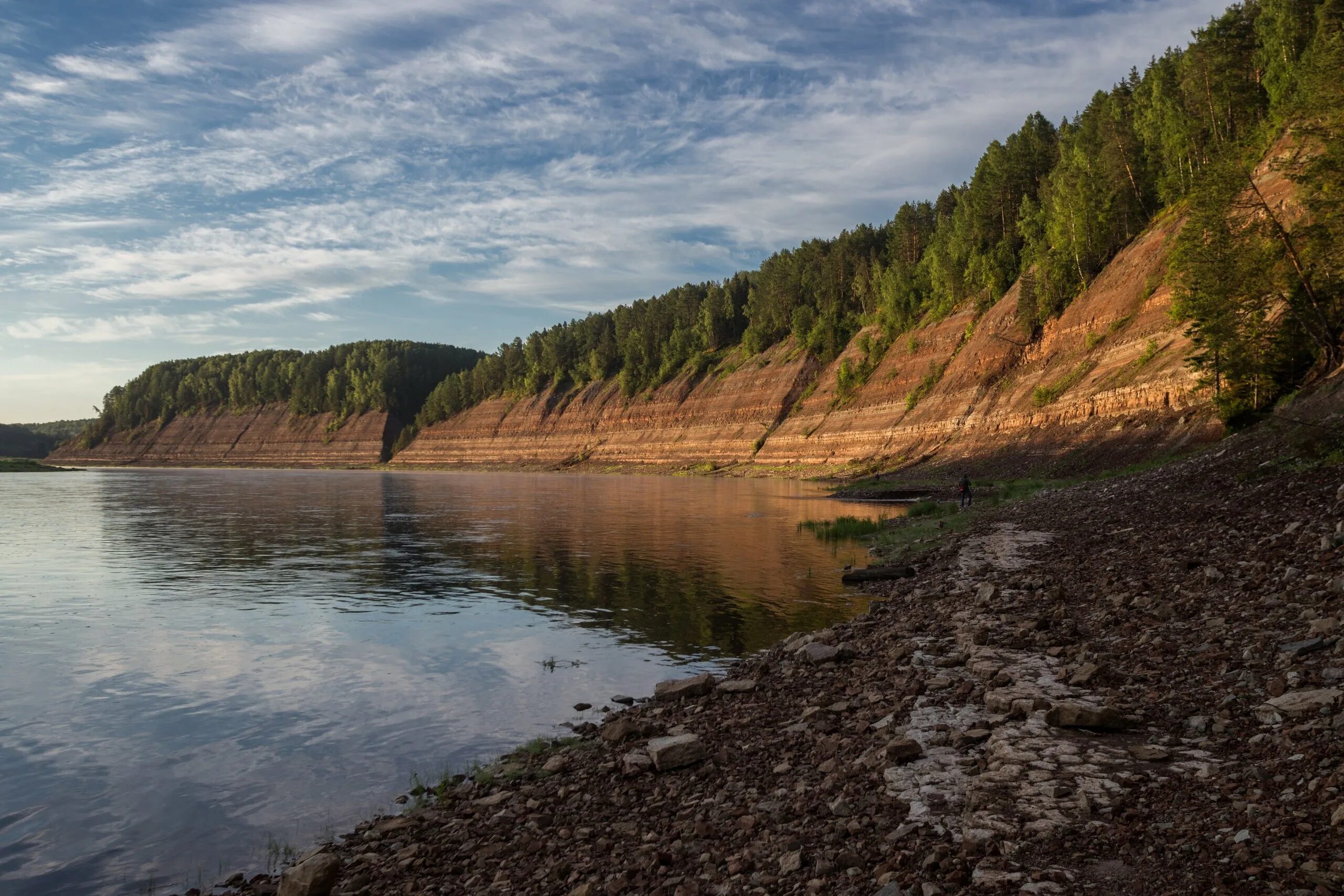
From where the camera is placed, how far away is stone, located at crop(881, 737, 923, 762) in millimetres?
8227

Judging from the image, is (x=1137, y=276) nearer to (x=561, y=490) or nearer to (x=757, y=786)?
(x=561, y=490)

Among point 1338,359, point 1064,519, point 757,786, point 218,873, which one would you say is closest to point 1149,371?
point 1338,359

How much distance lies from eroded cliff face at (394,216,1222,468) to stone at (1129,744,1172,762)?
125 ft

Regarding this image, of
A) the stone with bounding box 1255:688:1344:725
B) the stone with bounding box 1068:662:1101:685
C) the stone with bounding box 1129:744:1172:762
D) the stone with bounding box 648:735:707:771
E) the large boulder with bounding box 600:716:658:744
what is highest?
the stone with bounding box 1255:688:1344:725

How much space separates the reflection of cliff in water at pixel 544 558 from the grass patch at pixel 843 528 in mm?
1161

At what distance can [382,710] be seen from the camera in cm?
1423

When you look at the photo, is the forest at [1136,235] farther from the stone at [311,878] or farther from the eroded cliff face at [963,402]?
the stone at [311,878]

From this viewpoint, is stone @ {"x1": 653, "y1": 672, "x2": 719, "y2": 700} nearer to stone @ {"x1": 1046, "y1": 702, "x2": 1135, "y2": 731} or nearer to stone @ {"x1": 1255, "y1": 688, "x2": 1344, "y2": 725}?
stone @ {"x1": 1046, "y1": 702, "x2": 1135, "y2": 731}

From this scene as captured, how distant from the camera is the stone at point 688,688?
1341cm

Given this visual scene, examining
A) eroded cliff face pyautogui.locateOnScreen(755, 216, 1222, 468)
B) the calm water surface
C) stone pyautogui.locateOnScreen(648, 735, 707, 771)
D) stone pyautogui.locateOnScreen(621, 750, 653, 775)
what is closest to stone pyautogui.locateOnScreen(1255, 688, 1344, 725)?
stone pyautogui.locateOnScreen(648, 735, 707, 771)

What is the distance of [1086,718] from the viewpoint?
26.8ft

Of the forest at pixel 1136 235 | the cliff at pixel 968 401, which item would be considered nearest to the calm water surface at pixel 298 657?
the forest at pixel 1136 235

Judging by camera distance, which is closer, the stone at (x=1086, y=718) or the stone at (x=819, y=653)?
the stone at (x=1086, y=718)

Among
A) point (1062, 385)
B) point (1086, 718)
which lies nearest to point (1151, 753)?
point (1086, 718)
